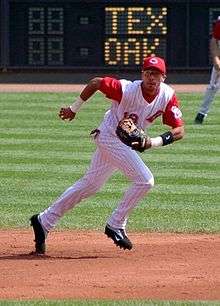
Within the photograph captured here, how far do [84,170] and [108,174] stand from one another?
4.84 meters

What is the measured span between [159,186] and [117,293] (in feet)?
17.7

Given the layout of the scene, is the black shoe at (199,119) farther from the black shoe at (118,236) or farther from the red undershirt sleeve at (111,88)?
the red undershirt sleeve at (111,88)

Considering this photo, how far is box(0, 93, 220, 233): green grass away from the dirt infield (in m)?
0.65

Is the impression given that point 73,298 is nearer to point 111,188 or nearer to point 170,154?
point 111,188

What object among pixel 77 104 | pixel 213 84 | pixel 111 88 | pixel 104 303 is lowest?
pixel 213 84

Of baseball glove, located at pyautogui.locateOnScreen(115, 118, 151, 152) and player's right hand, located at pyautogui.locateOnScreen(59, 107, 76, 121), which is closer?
baseball glove, located at pyautogui.locateOnScreen(115, 118, 151, 152)

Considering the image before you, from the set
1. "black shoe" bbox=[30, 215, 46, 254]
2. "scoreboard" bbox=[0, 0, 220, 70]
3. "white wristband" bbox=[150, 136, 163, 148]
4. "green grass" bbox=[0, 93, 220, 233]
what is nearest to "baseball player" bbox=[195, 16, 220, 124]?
"green grass" bbox=[0, 93, 220, 233]

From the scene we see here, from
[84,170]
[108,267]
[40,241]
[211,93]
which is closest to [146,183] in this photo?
[108,267]

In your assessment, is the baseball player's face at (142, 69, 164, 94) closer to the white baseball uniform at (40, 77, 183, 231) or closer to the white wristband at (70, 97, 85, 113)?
the white baseball uniform at (40, 77, 183, 231)

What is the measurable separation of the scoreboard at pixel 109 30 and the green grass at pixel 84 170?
856 cm

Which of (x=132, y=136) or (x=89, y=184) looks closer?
(x=132, y=136)

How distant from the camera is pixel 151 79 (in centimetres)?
932

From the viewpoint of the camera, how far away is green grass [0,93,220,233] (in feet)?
38.5

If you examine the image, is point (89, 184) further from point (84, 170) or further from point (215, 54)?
point (215, 54)
